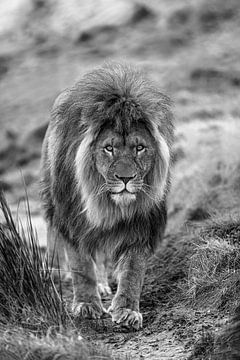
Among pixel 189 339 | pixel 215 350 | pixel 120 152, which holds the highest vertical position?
pixel 120 152

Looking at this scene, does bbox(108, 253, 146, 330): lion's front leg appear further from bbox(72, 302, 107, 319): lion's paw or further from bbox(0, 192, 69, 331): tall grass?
bbox(0, 192, 69, 331): tall grass

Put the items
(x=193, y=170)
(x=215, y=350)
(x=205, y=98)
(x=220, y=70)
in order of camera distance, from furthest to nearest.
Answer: (x=220, y=70), (x=205, y=98), (x=193, y=170), (x=215, y=350)

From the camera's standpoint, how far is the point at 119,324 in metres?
6.95

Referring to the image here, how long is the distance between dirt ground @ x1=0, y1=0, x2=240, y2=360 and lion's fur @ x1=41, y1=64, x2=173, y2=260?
620 mm

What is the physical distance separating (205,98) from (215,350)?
12733 millimetres

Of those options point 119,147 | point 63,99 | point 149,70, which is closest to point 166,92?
point 63,99

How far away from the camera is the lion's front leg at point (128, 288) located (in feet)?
23.0

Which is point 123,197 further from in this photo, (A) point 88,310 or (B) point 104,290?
(B) point 104,290

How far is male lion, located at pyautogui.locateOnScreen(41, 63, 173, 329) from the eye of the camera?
22.1 feet

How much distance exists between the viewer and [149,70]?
19.8 m

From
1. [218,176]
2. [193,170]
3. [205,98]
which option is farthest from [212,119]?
[218,176]

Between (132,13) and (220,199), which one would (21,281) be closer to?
(220,199)

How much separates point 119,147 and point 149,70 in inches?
523

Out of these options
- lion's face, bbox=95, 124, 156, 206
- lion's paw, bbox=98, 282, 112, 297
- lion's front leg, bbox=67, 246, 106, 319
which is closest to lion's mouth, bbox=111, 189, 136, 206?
lion's face, bbox=95, 124, 156, 206
